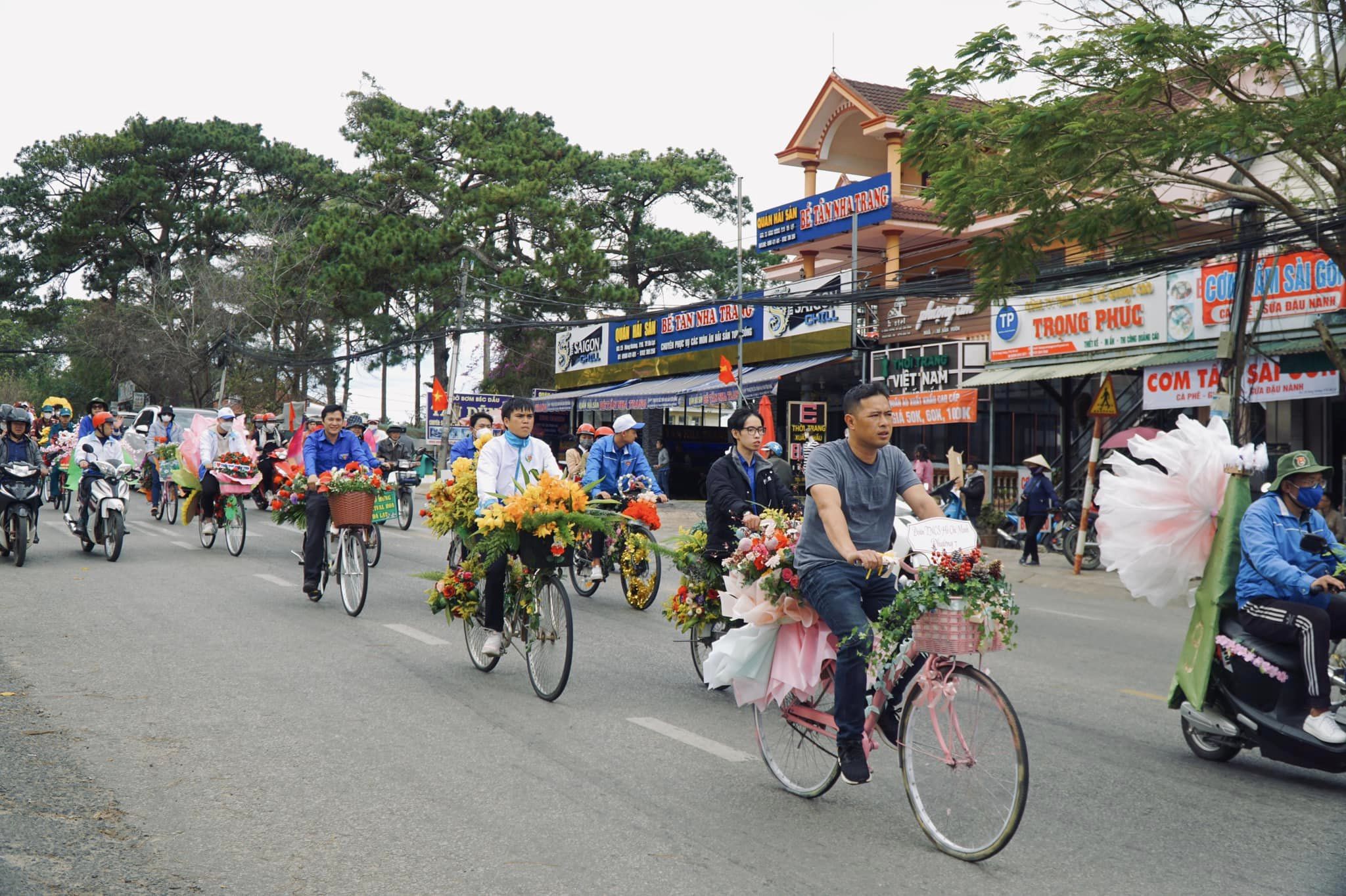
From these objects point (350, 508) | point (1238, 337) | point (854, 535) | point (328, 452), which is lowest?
point (350, 508)

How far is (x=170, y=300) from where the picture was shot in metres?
52.8

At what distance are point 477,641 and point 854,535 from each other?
4.29 m

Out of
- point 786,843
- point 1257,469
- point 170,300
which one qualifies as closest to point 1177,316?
point 1257,469

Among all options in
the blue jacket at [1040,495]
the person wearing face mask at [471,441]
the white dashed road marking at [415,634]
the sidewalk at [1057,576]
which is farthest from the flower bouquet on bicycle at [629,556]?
the blue jacket at [1040,495]

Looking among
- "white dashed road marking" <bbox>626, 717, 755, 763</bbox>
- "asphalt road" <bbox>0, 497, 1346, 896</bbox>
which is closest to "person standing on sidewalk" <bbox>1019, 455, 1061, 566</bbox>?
"asphalt road" <bbox>0, 497, 1346, 896</bbox>

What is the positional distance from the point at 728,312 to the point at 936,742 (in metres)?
29.4

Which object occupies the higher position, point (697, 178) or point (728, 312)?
point (697, 178)

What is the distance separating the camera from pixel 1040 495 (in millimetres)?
20609

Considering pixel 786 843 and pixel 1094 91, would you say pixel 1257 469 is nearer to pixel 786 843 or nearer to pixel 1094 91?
pixel 786 843

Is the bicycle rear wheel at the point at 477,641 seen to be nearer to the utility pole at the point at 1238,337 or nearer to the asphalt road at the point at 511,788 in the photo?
Result: the asphalt road at the point at 511,788

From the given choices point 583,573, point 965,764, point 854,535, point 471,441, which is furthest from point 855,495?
point 471,441

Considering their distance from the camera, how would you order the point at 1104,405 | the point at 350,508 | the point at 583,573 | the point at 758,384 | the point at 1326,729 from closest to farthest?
the point at 1326,729 < the point at 350,508 < the point at 583,573 < the point at 1104,405 < the point at 758,384

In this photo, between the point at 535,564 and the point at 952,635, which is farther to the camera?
the point at 535,564

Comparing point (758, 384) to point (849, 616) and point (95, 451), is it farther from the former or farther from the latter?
point (849, 616)
